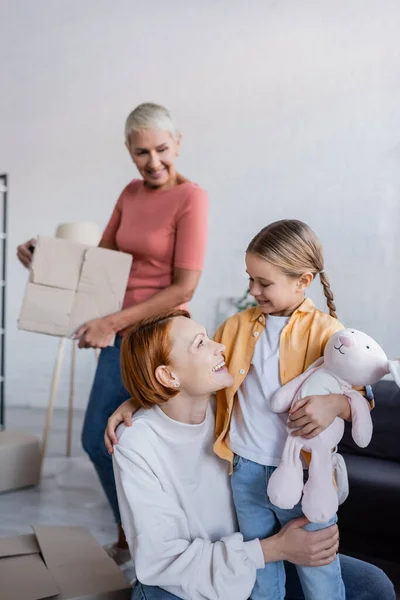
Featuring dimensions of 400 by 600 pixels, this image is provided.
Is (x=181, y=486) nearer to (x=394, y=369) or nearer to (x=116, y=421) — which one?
(x=116, y=421)

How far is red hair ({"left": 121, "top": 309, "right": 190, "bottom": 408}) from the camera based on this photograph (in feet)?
3.51

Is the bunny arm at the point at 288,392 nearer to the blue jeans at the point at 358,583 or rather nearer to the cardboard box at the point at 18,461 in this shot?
the blue jeans at the point at 358,583

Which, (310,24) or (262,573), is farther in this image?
(310,24)

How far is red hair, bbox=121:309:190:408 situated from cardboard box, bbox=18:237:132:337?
61 cm

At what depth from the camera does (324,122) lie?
3.38 meters

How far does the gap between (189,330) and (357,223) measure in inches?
95.2

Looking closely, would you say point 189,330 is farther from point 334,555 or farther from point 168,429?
point 334,555

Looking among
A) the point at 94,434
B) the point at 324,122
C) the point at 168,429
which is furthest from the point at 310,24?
the point at 168,429

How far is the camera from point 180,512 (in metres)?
1.02

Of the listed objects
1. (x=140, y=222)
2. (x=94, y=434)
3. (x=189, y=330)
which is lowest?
(x=94, y=434)

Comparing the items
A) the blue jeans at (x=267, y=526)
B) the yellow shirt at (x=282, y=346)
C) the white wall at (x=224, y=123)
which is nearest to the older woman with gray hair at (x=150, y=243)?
the yellow shirt at (x=282, y=346)

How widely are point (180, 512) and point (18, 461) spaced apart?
1780mm

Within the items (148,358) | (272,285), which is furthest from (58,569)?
(272,285)

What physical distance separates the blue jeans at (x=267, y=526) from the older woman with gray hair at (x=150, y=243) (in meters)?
0.68
